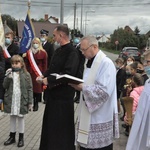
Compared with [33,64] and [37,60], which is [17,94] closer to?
[33,64]

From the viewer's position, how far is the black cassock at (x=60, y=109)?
4496mm

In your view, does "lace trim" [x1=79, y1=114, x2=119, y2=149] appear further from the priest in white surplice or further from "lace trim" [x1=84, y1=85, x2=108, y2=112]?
"lace trim" [x1=84, y1=85, x2=108, y2=112]

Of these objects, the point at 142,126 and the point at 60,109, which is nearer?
the point at 142,126

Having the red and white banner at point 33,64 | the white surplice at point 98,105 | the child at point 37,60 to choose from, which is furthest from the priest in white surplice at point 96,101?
the child at point 37,60

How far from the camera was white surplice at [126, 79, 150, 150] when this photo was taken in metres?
2.87

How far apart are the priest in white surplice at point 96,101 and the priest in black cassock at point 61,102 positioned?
81 centimetres

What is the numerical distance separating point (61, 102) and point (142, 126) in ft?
6.21

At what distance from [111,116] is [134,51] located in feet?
101

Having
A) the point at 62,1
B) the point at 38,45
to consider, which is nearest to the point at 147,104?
the point at 38,45

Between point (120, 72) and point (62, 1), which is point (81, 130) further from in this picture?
point (62, 1)

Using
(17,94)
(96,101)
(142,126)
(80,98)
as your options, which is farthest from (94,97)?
(17,94)

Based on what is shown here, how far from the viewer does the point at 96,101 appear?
3496 millimetres

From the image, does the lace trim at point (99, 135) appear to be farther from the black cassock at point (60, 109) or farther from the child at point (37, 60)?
the child at point (37, 60)

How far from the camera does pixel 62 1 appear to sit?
1479cm
